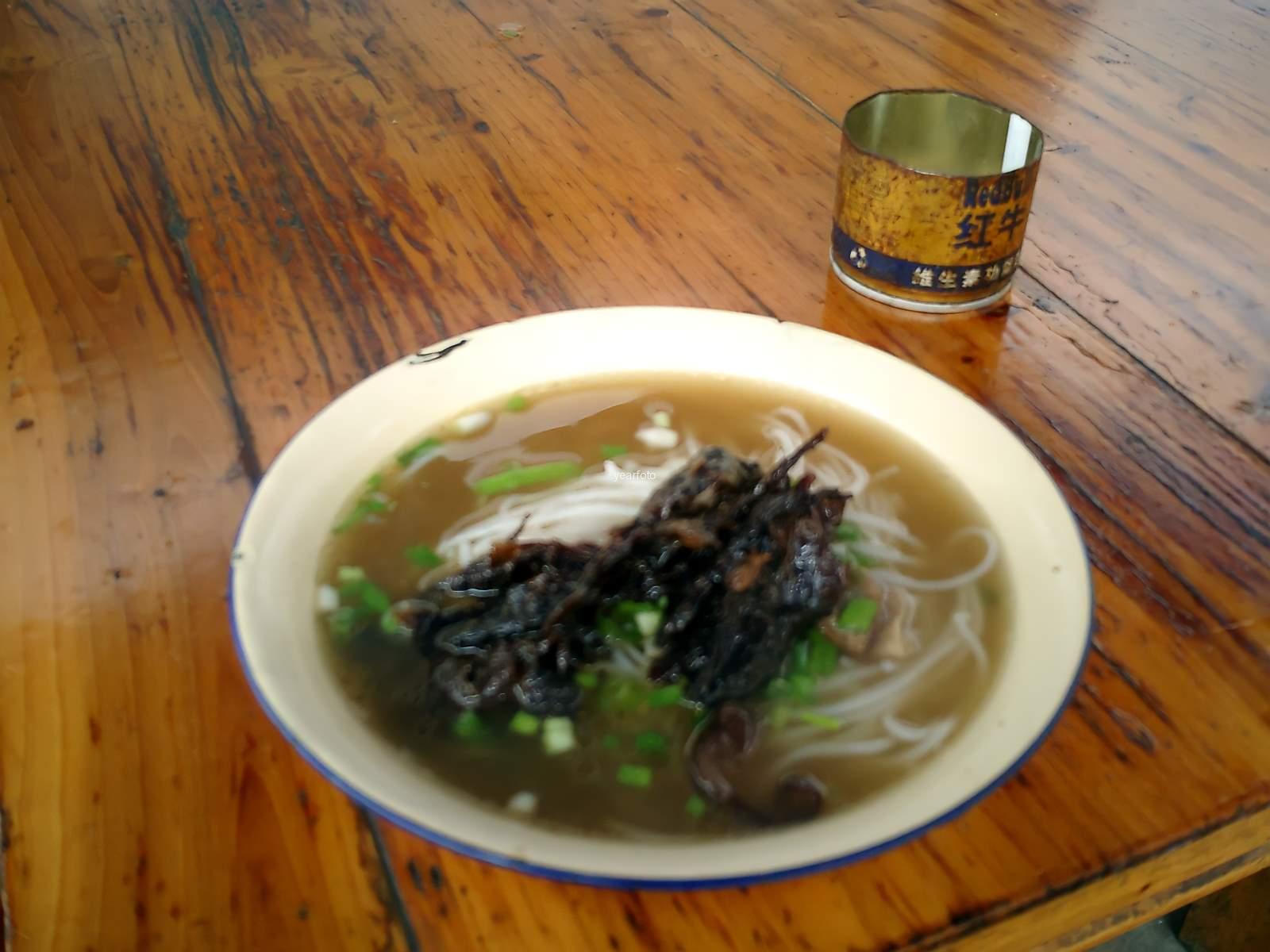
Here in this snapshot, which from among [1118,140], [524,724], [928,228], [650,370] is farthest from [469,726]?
[1118,140]

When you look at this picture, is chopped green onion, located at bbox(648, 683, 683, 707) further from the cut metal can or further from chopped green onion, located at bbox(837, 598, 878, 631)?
the cut metal can

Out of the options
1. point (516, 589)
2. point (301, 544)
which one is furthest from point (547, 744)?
point (301, 544)

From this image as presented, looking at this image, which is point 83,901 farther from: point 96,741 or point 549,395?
point 549,395

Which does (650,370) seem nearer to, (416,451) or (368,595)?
(416,451)

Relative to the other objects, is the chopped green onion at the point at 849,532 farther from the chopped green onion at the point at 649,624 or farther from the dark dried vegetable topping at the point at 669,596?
the chopped green onion at the point at 649,624

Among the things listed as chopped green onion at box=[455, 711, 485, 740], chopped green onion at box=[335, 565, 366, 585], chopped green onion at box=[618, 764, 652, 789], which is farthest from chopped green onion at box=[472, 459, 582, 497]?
chopped green onion at box=[618, 764, 652, 789]
